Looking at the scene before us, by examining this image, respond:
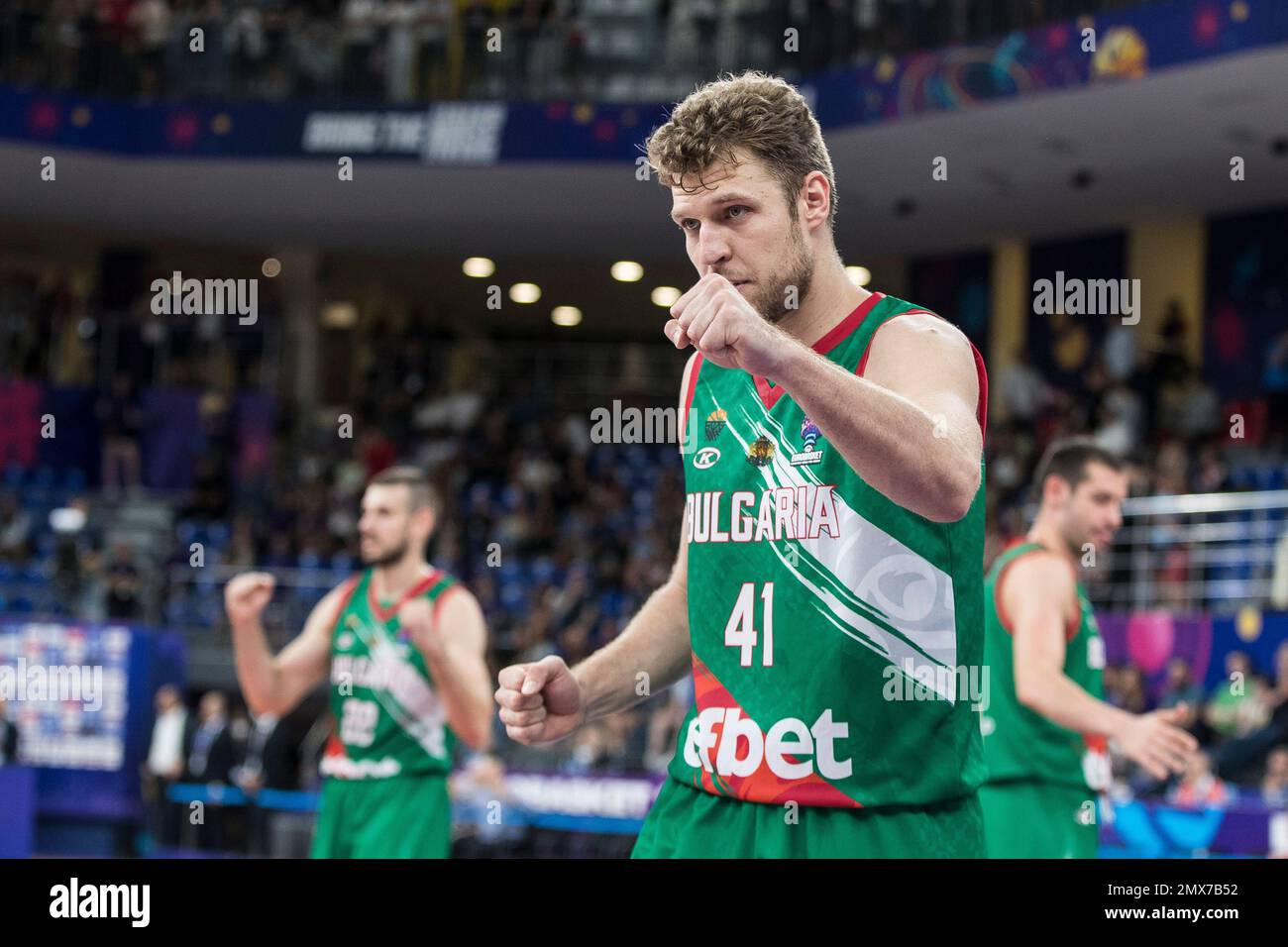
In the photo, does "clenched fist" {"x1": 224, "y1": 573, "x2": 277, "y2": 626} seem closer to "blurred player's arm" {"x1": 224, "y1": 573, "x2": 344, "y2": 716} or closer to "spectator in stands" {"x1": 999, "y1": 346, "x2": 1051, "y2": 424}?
"blurred player's arm" {"x1": 224, "y1": 573, "x2": 344, "y2": 716}

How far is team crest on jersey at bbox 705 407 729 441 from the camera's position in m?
3.83

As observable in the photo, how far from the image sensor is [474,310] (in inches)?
1254

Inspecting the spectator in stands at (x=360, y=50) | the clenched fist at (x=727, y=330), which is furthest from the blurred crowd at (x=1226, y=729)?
the spectator in stands at (x=360, y=50)

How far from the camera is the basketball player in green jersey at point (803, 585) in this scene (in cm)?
354

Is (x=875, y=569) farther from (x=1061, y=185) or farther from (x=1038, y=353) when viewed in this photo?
(x=1038, y=353)

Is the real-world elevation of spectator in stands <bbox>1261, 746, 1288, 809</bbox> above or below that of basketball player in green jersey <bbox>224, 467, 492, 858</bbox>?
below

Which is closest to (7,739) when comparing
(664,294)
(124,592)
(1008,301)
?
(124,592)

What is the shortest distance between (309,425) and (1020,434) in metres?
10.7

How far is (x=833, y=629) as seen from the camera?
3.62 metres

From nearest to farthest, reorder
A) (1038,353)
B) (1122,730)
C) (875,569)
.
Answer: (875,569)
(1122,730)
(1038,353)

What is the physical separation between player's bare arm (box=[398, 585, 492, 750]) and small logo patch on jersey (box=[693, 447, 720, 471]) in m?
3.21

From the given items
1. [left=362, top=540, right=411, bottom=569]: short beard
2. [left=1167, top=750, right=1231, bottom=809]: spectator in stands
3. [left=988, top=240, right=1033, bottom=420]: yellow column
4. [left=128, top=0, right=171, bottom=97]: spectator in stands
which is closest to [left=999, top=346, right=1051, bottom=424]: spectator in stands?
[left=988, top=240, right=1033, bottom=420]: yellow column
